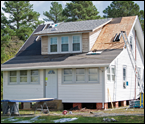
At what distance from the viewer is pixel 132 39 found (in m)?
21.4

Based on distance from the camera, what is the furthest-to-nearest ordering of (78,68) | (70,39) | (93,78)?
(70,39) < (78,68) < (93,78)

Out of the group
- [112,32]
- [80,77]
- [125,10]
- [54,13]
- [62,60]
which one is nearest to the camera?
[80,77]

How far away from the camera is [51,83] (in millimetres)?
18125

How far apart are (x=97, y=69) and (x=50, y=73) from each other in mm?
3266

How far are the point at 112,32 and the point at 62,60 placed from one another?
4.80 m

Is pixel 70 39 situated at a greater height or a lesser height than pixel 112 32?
lesser

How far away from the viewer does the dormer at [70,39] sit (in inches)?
757

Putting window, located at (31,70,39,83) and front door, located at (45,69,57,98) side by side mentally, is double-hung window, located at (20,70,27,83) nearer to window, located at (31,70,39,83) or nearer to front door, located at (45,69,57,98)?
window, located at (31,70,39,83)

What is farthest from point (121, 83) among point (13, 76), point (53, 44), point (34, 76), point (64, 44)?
point (13, 76)

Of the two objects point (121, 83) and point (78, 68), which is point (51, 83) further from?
point (121, 83)

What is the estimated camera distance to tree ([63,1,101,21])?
148 feet

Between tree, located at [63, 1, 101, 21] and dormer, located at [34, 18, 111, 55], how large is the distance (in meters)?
24.7

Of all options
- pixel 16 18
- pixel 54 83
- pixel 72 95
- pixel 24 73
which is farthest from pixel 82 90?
pixel 16 18

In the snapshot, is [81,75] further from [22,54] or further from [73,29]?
[22,54]
